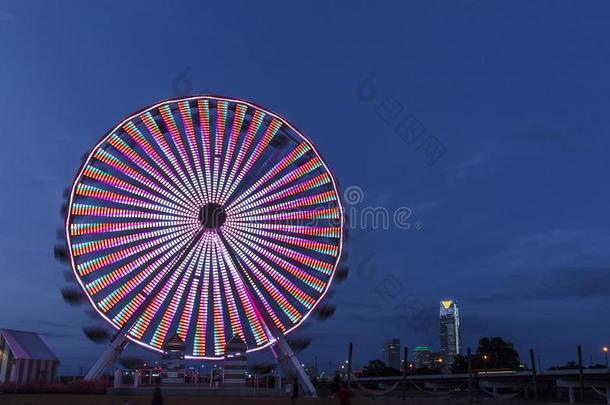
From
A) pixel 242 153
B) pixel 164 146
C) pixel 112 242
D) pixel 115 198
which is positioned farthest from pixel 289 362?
pixel 164 146

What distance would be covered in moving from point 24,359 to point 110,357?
506cm

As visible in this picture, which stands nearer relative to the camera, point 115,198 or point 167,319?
point 115,198

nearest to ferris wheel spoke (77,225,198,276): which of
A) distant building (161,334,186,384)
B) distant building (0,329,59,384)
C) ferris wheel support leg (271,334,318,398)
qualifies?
distant building (161,334,186,384)

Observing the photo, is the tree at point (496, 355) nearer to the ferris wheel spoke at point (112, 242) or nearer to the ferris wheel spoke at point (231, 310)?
the ferris wheel spoke at point (231, 310)

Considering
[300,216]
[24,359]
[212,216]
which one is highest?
[300,216]

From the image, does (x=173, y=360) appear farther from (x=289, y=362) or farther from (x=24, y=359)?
(x=24, y=359)

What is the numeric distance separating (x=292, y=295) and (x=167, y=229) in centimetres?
823

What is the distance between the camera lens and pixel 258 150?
37.1 metres

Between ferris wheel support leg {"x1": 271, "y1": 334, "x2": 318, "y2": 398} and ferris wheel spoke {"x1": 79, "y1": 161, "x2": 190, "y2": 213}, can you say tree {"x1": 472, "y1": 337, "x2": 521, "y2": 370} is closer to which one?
ferris wheel support leg {"x1": 271, "y1": 334, "x2": 318, "y2": 398}

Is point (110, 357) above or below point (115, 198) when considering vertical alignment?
below

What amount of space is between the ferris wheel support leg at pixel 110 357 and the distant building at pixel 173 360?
236cm

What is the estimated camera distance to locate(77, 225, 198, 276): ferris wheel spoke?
32.8 m

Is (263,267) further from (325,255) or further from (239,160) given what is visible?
(239,160)

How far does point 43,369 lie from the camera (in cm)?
3559
